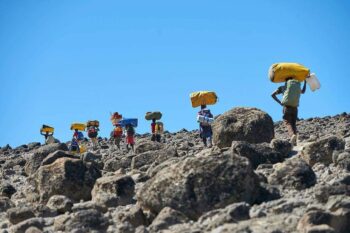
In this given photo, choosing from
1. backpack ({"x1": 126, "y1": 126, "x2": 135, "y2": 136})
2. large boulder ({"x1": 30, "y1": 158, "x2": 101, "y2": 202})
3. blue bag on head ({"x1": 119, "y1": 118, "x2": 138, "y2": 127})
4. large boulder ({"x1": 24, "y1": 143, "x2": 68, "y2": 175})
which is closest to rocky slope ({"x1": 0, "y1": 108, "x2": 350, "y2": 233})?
large boulder ({"x1": 30, "y1": 158, "x2": 101, "y2": 202})

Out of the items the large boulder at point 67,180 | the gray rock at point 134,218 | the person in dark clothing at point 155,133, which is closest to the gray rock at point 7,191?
the large boulder at point 67,180

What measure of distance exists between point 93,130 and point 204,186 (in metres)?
26.3

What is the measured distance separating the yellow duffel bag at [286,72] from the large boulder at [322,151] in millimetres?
4135

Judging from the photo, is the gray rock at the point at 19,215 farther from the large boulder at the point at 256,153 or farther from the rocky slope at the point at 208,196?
the large boulder at the point at 256,153

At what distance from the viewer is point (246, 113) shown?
18641 mm

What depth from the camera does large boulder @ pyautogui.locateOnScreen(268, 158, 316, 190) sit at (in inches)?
465

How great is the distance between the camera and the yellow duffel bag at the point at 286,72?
18.2 metres

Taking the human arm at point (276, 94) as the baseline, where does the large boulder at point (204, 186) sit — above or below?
below

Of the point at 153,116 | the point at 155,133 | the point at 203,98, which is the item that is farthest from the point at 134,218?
the point at 153,116

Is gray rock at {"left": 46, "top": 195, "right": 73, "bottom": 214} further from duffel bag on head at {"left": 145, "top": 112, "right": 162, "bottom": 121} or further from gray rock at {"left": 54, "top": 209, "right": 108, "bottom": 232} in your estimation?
duffel bag on head at {"left": 145, "top": 112, "right": 162, "bottom": 121}

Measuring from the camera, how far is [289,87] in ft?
59.2

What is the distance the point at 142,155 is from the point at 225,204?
23.0 ft

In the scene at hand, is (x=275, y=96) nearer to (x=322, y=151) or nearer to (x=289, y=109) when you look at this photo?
(x=289, y=109)

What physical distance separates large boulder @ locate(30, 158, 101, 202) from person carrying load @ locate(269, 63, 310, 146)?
17.8 ft
